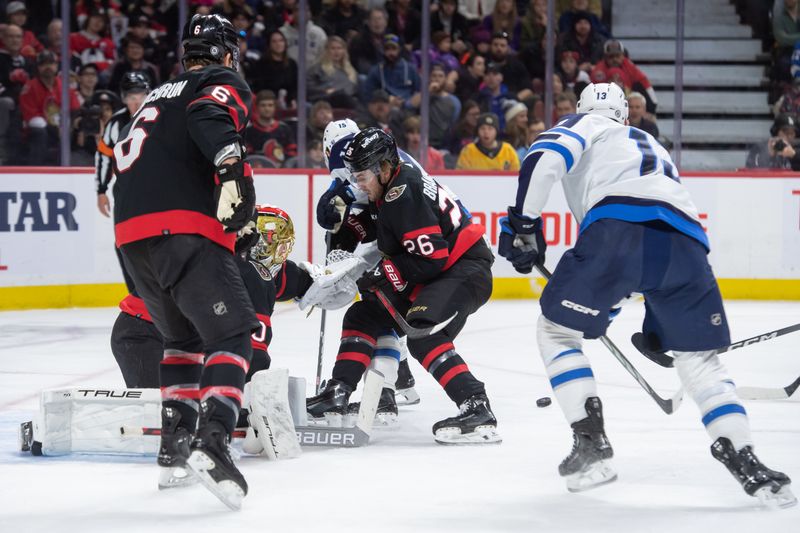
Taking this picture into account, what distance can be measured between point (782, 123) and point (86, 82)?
14.6ft

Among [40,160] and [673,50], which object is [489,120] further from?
[40,160]

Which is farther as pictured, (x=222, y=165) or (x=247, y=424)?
(x=247, y=424)

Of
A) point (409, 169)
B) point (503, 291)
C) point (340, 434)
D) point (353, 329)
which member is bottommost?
point (503, 291)

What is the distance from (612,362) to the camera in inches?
207

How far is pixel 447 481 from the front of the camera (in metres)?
3.12

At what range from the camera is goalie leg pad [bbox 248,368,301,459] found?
325cm

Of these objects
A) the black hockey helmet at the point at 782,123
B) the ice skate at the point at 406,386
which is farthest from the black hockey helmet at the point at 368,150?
the black hockey helmet at the point at 782,123

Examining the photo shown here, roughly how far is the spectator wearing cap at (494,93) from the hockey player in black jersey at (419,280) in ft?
13.4

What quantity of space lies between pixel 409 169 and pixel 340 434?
2.71 ft

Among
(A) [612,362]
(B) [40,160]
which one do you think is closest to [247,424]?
(A) [612,362]

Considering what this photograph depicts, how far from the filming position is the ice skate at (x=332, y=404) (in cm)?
372

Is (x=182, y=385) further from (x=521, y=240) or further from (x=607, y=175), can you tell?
(x=607, y=175)

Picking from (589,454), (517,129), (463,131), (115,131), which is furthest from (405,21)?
(589,454)

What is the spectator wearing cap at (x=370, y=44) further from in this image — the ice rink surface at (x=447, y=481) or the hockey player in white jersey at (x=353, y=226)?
the hockey player in white jersey at (x=353, y=226)
